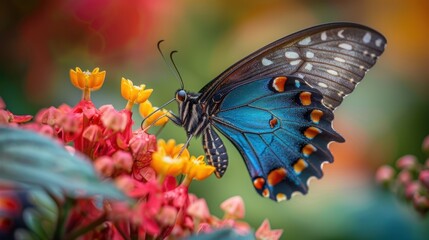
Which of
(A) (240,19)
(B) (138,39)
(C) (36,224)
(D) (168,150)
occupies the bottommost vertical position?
(C) (36,224)

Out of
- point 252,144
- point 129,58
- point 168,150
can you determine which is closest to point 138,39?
point 129,58

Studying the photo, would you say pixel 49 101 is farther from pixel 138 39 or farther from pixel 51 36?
pixel 138 39

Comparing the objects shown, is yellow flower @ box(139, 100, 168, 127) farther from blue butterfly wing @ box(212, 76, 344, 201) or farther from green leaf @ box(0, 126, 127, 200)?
green leaf @ box(0, 126, 127, 200)

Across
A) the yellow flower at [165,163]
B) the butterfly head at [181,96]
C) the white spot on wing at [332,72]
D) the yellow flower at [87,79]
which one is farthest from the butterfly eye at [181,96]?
the yellow flower at [165,163]

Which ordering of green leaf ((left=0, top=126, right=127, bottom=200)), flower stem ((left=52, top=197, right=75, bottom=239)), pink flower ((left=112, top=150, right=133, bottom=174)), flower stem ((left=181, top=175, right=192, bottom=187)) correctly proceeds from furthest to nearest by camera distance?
flower stem ((left=181, top=175, right=192, bottom=187)) → pink flower ((left=112, top=150, right=133, bottom=174)) → flower stem ((left=52, top=197, right=75, bottom=239)) → green leaf ((left=0, top=126, right=127, bottom=200))

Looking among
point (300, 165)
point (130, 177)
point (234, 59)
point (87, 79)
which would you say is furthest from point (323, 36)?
point (234, 59)

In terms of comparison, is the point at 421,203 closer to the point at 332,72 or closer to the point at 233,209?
the point at 332,72

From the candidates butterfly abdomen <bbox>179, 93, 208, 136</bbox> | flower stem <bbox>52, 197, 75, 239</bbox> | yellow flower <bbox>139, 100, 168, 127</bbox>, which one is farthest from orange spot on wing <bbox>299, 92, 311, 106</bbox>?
flower stem <bbox>52, 197, 75, 239</bbox>
